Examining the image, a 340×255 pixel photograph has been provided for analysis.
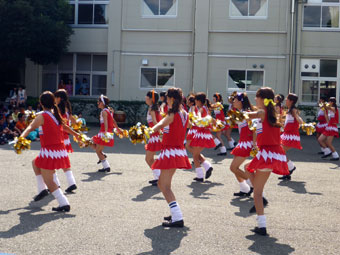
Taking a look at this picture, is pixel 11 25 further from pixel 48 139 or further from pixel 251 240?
pixel 251 240

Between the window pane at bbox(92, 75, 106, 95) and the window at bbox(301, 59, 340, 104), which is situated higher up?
the window at bbox(301, 59, 340, 104)

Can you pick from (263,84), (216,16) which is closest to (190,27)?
(216,16)

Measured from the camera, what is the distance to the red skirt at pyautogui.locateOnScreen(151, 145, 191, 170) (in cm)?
641

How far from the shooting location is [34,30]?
22.1 m

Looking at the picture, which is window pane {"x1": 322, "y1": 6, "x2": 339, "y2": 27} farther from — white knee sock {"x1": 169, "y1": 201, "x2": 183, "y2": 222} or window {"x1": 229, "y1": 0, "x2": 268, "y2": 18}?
white knee sock {"x1": 169, "y1": 201, "x2": 183, "y2": 222}

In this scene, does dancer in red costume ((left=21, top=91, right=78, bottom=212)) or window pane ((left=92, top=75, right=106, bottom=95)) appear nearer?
dancer in red costume ((left=21, top=91, right=78, bottom=212))

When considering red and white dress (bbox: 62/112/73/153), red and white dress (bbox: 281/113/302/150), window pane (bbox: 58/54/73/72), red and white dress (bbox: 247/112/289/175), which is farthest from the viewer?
window pane (bbox: 58/54/73/72)

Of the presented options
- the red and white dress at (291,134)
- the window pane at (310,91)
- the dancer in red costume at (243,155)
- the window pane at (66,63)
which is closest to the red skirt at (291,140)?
the red and white dress at (291,134)

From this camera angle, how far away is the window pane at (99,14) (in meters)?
25.0

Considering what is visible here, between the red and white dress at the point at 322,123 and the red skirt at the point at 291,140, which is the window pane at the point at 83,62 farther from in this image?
the red skirt at the point at 291,140

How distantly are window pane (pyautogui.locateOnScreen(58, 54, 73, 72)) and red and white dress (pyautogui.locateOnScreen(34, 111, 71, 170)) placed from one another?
19.3 meters

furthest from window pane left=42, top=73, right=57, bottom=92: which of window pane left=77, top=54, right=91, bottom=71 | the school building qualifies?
the school building

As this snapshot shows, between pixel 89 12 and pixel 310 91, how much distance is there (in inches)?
478

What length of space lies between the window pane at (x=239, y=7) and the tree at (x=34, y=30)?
8119mm
